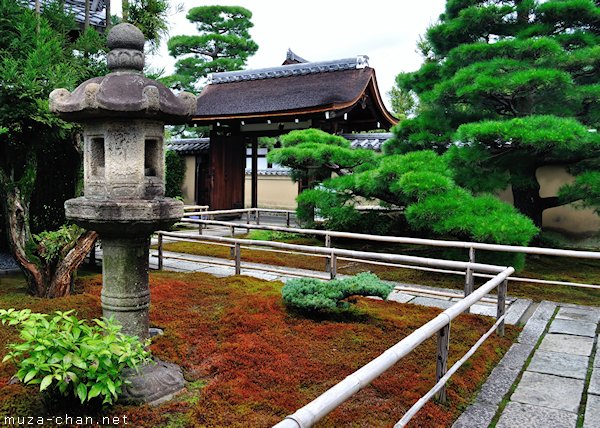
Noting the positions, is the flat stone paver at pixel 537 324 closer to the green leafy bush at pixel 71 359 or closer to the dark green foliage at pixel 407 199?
the dark green foliage at pixel 407 199

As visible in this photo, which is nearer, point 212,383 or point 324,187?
point 212,383

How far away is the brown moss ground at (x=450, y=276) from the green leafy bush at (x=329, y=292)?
2.54m

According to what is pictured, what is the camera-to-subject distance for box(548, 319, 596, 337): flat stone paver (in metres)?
5.27

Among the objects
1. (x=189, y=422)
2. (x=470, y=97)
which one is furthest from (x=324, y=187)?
(x=189, y=422)

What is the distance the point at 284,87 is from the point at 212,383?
14.1m

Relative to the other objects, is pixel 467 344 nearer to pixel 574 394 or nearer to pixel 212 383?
pixel 574 394

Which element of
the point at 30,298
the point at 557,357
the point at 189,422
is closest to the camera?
the point at 189,422

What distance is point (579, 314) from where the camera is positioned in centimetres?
600

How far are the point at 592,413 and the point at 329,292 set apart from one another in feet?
8.52

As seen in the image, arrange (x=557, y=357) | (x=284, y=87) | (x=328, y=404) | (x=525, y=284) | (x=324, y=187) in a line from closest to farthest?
(x=328, y=404) < (x=557, y=357) < (x=525, y=284) < (x=324, y=187) < (x=284, y=87)

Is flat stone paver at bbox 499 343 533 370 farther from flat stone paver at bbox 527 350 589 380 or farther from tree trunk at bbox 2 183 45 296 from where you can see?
tree trunk at bbox 2 183 45 296

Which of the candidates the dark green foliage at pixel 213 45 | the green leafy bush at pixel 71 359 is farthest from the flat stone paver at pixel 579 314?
the dark green foliage at pixel 213 45

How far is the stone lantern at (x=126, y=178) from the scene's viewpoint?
3537 millimetres

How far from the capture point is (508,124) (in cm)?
721
